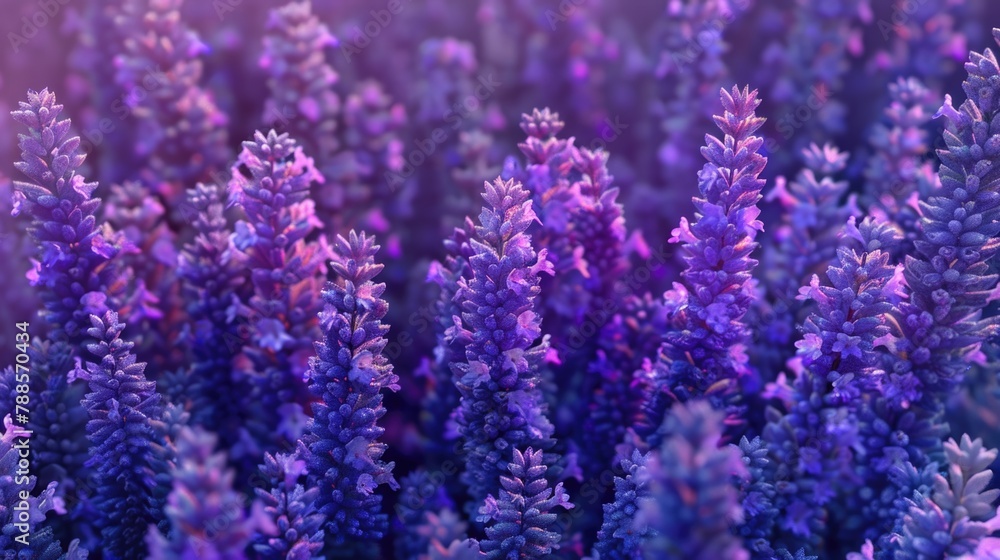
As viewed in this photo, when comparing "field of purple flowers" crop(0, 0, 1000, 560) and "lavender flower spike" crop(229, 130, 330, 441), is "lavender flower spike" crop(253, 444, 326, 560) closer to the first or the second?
"field of purple flowers" crop(0, 0, 1000, 560)

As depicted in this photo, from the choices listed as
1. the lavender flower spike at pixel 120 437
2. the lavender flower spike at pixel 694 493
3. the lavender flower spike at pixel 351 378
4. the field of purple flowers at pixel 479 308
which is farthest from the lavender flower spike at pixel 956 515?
the lavender flower spike at pixel 120 437

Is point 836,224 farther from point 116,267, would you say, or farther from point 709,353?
point 116,267

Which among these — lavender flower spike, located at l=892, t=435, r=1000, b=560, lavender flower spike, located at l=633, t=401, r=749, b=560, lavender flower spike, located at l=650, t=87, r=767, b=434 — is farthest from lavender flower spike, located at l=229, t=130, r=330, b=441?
lavender flower spike, located at l=892, t=435, r=1000, b=560

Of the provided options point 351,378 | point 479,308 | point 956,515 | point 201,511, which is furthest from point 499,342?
point 956,515

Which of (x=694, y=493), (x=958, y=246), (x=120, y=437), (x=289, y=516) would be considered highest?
(x=958, y=246)

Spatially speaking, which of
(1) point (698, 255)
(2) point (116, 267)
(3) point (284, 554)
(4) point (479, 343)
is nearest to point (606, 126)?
(1) point (698, 255)

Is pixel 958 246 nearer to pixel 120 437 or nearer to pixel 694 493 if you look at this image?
pixel 694 493
